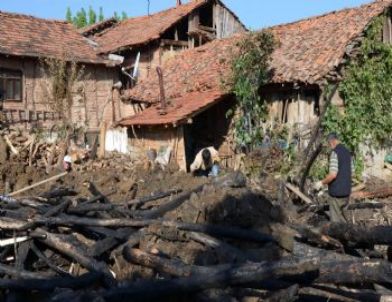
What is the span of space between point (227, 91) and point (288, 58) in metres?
2.30

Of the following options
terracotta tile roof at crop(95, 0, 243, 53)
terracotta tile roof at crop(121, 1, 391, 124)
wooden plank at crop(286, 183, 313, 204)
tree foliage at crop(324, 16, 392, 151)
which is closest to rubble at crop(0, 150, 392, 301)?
wooden plank at crop(286, 183, 313, 204)

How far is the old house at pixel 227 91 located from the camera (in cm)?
1769

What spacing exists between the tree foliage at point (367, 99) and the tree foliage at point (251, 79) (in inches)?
97.9

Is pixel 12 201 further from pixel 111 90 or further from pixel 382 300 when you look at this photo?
pixel 111 90

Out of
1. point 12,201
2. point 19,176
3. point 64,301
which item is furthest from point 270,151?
point 64,301

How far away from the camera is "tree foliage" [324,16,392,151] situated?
56.6ft

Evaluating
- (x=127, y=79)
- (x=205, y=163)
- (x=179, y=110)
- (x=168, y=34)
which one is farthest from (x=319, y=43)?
(x=127, y=79)

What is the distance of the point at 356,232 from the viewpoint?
20.4 feet

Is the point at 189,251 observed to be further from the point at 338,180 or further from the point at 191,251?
the point at 338,180

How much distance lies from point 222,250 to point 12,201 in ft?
14.6

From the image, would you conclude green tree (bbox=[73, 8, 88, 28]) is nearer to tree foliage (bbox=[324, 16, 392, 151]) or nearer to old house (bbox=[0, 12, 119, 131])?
Answer: old house (bbox=[0, 12, 119, 131])

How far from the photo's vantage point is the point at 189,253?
273 inches

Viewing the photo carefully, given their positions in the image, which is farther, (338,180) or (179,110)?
(179,110)

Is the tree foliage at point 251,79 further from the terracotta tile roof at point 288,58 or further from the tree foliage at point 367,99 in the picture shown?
the tree foliage at point 367,99
